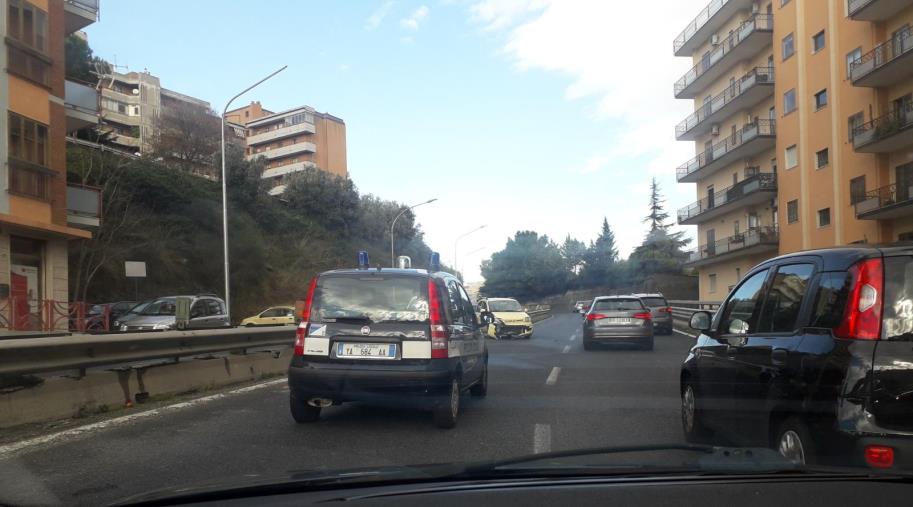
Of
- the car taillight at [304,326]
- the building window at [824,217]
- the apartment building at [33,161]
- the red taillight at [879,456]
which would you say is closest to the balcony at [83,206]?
the apartment building at [33,161]

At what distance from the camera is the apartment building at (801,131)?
30594 millimetres

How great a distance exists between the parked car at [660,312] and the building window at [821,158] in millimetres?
15887

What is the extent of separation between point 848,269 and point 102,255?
3193 centimetres

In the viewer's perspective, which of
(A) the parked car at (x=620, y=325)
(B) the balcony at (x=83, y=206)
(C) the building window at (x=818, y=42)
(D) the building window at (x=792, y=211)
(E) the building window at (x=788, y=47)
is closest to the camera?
(A) the parked car at (x=620, y=325)

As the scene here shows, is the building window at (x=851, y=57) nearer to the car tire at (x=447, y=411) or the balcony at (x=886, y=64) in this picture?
the balcony at (x=886, y=64)

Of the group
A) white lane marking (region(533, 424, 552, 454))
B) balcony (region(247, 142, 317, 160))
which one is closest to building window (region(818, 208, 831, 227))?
white lane marking (region(533, 424, 552, 454))

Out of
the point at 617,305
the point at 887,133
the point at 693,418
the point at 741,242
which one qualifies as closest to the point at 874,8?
the point at 887,133

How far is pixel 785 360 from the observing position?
14.3 feet

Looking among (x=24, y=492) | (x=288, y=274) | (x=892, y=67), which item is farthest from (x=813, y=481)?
(x=288, y=274)

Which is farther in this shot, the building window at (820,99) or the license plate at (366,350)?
the building window at (820,99)

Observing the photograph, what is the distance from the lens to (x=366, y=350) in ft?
23.2

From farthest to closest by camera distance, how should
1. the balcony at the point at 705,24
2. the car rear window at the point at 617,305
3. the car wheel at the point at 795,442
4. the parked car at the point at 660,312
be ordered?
the balcony at the point at 705,24 → the parked car at the point at 660,312 → the car rear window at the point at 617,305 → the car wheel at the point at 795,442

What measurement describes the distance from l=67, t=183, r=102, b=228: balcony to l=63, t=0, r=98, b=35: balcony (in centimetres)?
608

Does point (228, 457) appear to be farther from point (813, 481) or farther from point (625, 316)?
point (625, 316)
